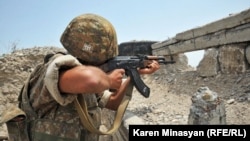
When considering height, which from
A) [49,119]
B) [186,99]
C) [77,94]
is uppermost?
[77,94]

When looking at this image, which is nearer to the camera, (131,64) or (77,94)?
(77,94)

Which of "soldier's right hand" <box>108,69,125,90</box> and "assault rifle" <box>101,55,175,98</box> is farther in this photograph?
"assault rifle" <box>101,55,175,98</box>

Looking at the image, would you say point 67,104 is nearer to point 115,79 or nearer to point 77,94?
point 77,94

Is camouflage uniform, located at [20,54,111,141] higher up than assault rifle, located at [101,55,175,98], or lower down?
lower down

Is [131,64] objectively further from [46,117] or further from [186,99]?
[186,99]

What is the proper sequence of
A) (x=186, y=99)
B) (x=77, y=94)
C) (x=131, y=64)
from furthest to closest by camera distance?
1. (x=186, y=99)
2. (x=131, y=64)
3. (x=77, y=94)

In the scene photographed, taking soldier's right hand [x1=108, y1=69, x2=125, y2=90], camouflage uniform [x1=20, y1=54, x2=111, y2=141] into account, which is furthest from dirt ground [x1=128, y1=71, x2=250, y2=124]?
camouflage uniform [x1=20, y1=54, x2=111, y2=141]

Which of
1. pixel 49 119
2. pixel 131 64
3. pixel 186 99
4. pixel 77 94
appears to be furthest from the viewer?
pixel 186 99

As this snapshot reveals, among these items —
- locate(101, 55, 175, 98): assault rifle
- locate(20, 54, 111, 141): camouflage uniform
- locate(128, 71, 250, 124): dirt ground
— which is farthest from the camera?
locate(128, 71, 250, 124): dirt ground

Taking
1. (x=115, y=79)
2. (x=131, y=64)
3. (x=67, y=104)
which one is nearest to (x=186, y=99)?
(x=131, y=64)

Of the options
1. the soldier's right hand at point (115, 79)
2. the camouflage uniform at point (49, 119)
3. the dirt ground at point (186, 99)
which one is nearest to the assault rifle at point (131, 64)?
the soldier's right hand at point (115, 79)

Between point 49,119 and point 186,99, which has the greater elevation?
point 49,119

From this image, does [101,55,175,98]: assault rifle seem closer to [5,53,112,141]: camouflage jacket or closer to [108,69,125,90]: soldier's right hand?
[108,69,125,90]: soldier's right hand

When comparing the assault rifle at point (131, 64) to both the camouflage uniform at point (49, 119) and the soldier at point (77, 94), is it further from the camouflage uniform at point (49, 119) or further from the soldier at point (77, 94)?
the camouflage uniform at point (49, 119)
